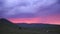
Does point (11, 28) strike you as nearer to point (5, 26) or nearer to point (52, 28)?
point (5, 26)

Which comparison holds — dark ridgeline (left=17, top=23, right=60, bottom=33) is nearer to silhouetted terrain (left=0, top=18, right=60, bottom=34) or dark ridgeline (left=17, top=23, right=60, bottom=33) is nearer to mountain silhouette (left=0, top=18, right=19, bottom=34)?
silhouetted terrain (left=0, top=18, right=60, bottom=34)

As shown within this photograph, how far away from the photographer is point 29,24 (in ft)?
11.6

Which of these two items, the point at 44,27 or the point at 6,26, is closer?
the point at 44,27

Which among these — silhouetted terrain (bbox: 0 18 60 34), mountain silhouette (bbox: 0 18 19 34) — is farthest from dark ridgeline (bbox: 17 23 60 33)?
mountain silhouette (bbox: 0 18 19 34)

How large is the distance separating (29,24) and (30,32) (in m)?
→ 0.24

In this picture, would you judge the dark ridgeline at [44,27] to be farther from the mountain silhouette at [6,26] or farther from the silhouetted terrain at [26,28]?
the mountain silhouette at [6,26]

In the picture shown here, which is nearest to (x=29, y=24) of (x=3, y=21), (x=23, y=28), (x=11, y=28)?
(x=23, y=28)

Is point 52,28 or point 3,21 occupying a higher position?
point 3,21

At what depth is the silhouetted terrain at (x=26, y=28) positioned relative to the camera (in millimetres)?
3371

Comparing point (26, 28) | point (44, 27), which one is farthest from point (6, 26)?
point (44, 27)

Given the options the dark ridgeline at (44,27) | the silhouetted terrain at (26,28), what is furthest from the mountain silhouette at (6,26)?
the dark ridgeline at (44,27)

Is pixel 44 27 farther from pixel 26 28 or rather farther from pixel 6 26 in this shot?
pixel 6 26

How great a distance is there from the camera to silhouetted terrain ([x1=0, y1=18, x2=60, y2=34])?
11.1 feet

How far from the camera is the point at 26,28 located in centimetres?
345
